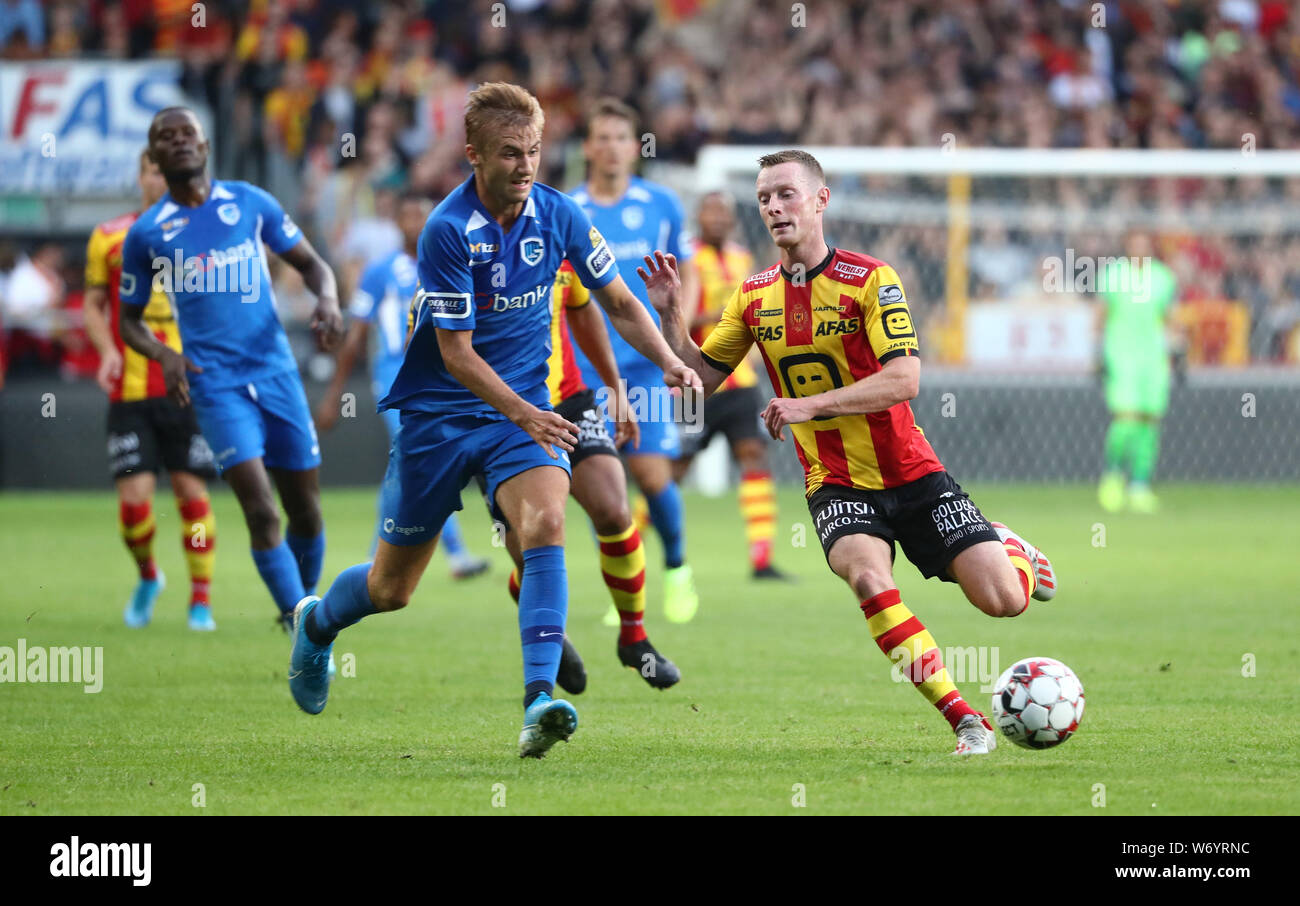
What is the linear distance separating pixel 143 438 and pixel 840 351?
4.99 metres

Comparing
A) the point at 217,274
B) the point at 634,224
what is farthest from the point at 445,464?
the point at 634,224

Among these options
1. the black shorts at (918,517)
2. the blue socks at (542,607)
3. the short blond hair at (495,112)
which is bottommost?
the blue socks at (542,607)

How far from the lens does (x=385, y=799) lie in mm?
5176

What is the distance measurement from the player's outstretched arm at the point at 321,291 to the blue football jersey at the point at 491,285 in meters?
1.81

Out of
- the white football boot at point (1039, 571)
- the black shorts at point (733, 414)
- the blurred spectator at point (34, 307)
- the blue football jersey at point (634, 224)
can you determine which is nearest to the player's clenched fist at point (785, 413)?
the white football boot at point (1039, 571)

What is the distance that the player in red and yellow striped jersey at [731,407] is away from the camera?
1174 cm

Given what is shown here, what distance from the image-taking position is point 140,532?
32.4ft

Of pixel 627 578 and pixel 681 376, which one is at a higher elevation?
pixel 681 376

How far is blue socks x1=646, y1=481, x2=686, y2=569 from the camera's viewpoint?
9211 millimetres

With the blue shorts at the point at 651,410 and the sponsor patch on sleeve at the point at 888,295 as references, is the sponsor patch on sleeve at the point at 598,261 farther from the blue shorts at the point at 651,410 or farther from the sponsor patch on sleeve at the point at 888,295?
the blue shorts at the point at 651,410

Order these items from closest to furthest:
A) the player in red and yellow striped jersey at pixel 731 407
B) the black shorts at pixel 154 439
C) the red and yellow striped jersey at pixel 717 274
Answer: the black shorts at pixel 154 439, the player in red and yellow striped jersey at pixel 731 407, the red and yellow striped jersey at pixel 717 274

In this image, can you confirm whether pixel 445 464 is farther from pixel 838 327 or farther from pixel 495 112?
Result: pixel 838 327
